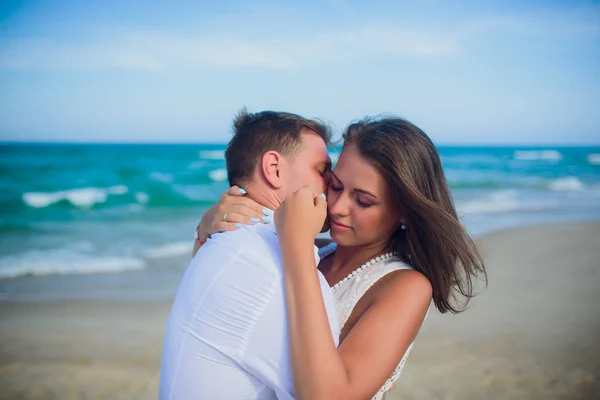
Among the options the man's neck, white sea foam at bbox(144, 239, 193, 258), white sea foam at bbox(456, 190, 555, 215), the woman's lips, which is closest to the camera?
the man's neck

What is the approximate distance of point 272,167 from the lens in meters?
2.41

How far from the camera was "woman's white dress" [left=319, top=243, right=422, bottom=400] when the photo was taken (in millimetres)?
2430

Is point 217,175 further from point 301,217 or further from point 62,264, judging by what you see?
point 301,217

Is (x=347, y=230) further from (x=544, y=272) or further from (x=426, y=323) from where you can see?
(x=544, y=272)

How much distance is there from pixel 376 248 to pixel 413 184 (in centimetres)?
48

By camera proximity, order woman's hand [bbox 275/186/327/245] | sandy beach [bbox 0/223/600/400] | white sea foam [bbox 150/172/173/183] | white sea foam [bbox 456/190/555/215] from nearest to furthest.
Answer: woman's hand [bbox 275/186/327/245]
sandy beach [bbox 0/223/600/400]
white sea foam [bbox 456/190/555/215]
white sea foam [bbox 150/172/173/183]

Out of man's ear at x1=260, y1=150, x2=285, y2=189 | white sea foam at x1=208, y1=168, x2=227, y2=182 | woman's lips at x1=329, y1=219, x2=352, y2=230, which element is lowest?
white sea foam at x1=208, y1=168, x2=227, y2=182

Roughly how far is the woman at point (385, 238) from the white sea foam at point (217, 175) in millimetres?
23178

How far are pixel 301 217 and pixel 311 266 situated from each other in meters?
0.21

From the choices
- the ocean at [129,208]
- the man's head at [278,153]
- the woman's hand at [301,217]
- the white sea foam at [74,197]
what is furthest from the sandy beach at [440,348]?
the white sea foam at [74,197]

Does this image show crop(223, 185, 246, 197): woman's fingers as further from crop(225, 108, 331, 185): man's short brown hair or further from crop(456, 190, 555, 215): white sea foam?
crop(456, 190, 555, 215): white sea foam

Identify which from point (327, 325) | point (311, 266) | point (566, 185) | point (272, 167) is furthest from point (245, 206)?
point (566, 185)

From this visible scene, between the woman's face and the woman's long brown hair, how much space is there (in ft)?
0.14

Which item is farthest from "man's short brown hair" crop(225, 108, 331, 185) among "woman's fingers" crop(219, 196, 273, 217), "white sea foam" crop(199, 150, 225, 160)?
"white sea foam" crop(199, 150, 225, 160)
